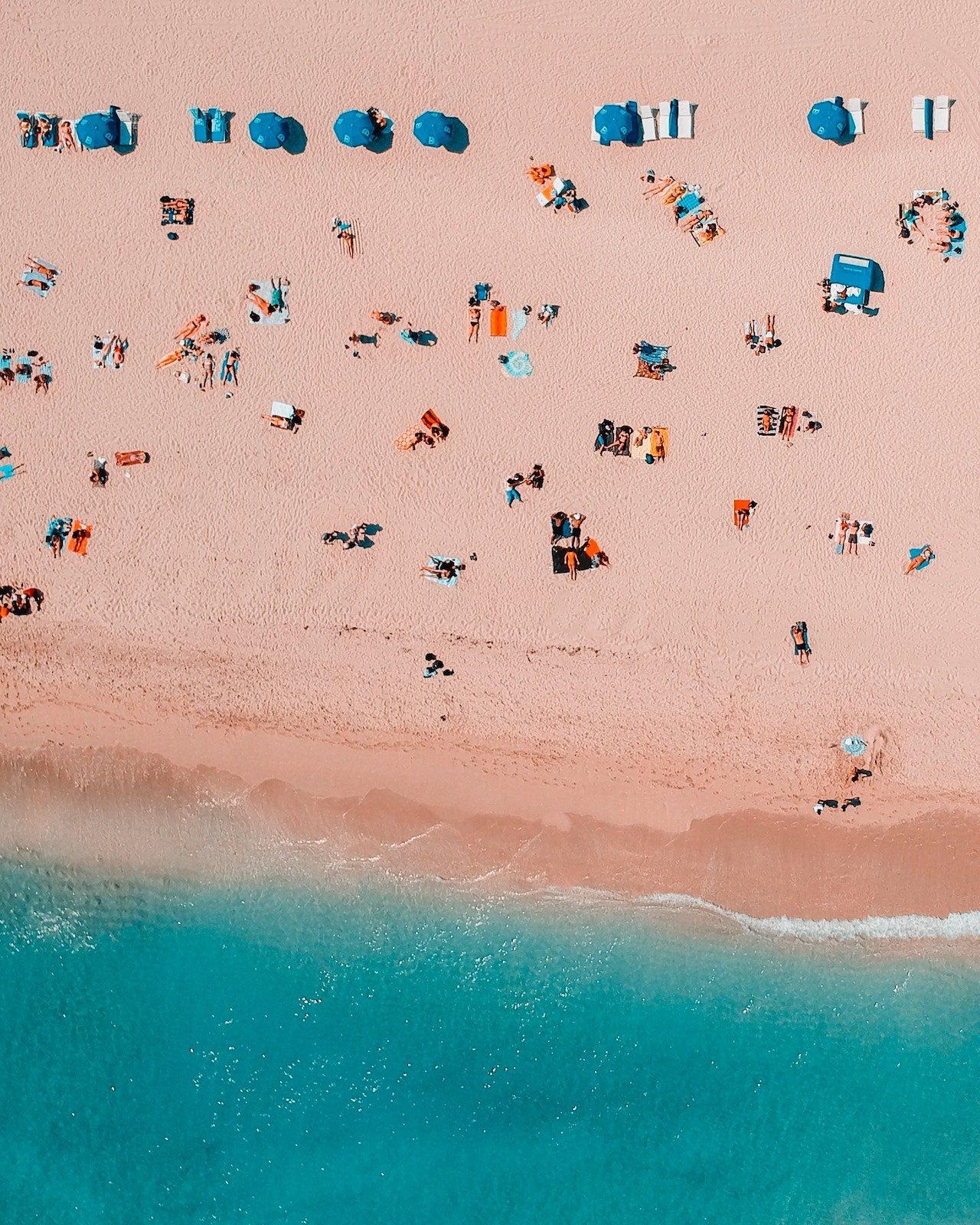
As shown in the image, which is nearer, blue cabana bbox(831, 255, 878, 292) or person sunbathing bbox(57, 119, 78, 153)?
blue cabana bbox(831, 255, 878, 292)

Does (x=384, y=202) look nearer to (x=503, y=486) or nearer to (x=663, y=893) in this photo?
(x=503, y=486)

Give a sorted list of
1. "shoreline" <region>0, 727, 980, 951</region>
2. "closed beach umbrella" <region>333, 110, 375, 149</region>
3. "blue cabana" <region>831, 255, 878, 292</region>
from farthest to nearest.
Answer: "shoreline" <region>0, 727, 980, 951</region> → "blue cabana" <region>831, 255, 878, 292</region> → "closed beach umbrella" <region>333, 110, 375, 149</region>

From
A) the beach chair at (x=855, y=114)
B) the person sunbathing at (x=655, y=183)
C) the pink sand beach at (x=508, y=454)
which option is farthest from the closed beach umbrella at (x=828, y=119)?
the person sunbathing at (x=655, y=183)

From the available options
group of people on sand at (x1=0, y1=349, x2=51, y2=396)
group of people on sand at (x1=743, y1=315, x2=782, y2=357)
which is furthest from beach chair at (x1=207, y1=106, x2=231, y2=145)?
group of people on sand at (x1=743, y1=315, x2=782, y2=357)

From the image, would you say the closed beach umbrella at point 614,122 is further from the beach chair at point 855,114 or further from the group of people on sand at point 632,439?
the group of people on sand at point 632,439

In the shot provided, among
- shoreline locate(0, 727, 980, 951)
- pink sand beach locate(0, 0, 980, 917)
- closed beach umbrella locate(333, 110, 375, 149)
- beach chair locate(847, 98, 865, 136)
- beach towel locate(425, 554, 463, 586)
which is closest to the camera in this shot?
closed beach umbrella locate(333, 110, 375, 149)

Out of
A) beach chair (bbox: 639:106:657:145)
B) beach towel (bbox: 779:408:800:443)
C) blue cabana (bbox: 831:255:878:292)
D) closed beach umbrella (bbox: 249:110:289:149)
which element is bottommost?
beach towel (bbox: 779:408:800:443)

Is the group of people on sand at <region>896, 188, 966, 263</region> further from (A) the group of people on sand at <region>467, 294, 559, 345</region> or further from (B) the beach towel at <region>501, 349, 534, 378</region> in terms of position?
(B) the beach towel at <region>501, 349, 534, 378</region>
